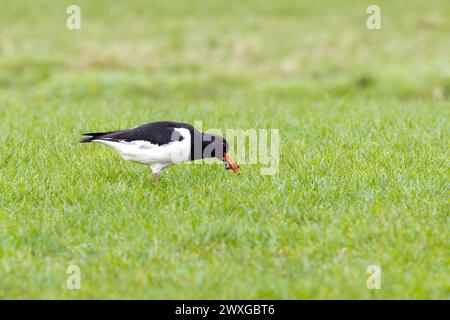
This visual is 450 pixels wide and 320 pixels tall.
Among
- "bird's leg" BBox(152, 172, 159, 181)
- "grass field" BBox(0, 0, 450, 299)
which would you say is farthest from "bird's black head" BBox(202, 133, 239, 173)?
"bird's leg" BBox(152, 172, 159, 181)

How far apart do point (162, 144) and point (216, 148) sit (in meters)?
0.78

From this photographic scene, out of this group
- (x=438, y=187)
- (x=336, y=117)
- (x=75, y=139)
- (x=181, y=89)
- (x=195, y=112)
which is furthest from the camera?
(x=181, y=89)

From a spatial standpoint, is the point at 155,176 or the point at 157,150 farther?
the point at 155,176

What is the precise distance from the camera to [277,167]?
9648mm

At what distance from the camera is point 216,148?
29.4 feet

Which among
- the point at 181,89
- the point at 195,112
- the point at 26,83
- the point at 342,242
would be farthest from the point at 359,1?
the point at 342,242

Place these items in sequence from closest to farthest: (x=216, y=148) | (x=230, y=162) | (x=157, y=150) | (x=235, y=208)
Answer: (x=235, y=208)
(x=157, y=150)
(x=216, y=148)
(x=230, y=162)

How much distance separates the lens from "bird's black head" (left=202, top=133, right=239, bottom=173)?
8875 mm

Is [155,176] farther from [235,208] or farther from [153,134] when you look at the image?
[235,208]

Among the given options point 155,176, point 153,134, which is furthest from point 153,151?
point 155,176

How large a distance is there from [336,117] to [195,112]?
282 cm

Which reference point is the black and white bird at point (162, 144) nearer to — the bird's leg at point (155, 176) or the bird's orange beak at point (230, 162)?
the bird's leg at point (155, 176)

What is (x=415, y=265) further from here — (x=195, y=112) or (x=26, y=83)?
(x=26, y=83)

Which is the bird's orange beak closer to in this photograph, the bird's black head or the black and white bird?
the bird's black head
